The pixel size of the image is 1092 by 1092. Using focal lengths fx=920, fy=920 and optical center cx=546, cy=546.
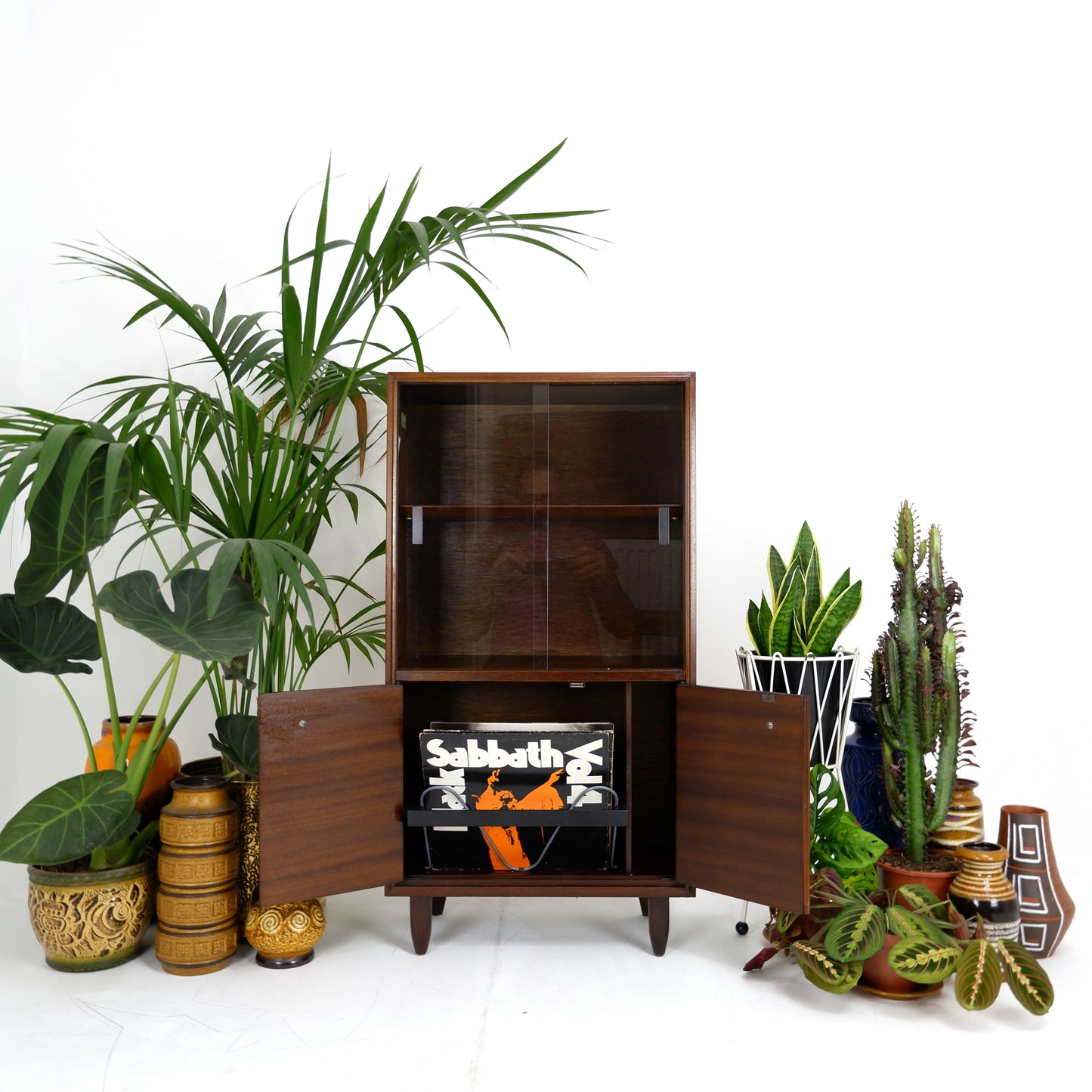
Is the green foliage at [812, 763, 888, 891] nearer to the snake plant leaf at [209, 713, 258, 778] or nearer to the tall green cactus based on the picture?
the tall green cactus

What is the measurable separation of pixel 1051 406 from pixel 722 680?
5.04 ft

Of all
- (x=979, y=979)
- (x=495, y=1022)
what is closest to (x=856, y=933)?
(x=979, y=979)

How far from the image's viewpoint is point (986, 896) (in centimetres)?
213

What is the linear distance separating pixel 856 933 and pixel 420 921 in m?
1.04

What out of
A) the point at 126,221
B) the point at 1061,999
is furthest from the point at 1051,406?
the point at 126,221

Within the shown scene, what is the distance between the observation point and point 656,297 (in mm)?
3262

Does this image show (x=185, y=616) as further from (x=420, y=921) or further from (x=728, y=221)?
(x=728, y=221)

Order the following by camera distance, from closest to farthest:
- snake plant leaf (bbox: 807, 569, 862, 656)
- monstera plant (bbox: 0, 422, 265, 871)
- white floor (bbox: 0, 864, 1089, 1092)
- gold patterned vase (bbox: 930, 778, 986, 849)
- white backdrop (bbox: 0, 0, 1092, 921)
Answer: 1. white floor (bbox: 0, 864, 1089, 1092)
2. monstera plant (bbox: 0, 422, 265, 871)
3. gold patterned vase (bbox: 930, 778, 986, 849)
4. snake plant leaf (bbox: 807, 569, 862, 656)
5. white backdrop (bbox: 0, 0, 1092, 921)

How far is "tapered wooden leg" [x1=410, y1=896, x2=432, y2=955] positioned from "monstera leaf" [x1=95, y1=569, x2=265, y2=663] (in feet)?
2.66

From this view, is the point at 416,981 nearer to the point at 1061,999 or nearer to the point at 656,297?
the point at 1061,999

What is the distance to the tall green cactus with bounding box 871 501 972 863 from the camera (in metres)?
2.29

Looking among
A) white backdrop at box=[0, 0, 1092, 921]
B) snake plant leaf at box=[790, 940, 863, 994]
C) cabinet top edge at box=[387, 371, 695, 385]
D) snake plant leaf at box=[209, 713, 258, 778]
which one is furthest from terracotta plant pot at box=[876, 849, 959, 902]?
snake plant leaf at box=[209, 713, 258, 778]

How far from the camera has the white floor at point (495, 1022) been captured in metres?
1.77

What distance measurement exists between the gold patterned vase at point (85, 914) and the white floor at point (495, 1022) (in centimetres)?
5
